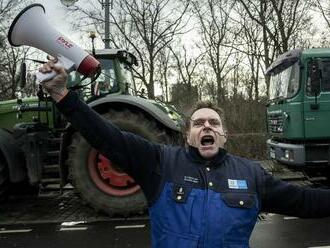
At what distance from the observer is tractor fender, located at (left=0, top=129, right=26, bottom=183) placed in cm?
900

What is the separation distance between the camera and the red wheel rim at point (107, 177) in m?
9.00

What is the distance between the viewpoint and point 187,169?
8.73ft

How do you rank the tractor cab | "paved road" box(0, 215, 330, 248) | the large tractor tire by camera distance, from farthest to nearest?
the tractor cab, the large tractor tire, "paved road" box(0, 215, 330, 248)

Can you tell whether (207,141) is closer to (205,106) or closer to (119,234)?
(205,106)

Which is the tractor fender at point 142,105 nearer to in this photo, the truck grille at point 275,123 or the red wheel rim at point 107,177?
the red wheel rim at point 107,177

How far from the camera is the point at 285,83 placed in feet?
37.1

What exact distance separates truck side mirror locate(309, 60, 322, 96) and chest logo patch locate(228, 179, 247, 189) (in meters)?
8.17

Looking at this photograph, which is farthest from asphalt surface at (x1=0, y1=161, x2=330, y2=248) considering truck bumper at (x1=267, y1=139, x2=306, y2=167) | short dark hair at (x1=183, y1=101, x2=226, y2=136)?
short dark hair at (x1=183, y1=101, x2=226, y2=136)

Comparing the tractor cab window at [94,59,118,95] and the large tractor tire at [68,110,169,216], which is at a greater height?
the tractor cab window at [94,59,118,95]

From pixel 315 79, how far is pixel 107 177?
414cm

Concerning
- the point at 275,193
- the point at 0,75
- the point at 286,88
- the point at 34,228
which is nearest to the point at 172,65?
the point at 0,75

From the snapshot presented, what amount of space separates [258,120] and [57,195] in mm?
9384

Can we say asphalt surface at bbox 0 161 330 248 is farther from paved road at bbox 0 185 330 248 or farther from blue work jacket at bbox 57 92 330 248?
blue work jacket at bbox 57 92 330 248

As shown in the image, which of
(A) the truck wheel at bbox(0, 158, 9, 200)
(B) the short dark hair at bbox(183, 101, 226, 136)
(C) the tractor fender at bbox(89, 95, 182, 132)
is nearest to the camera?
(B) the short dark hair at bbox(183, 101, 226, 136)
